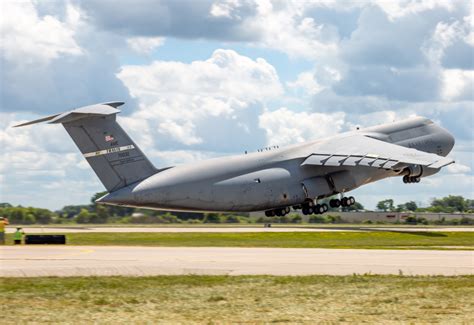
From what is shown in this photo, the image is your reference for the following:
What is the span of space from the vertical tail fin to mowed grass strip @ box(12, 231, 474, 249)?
3.47 m

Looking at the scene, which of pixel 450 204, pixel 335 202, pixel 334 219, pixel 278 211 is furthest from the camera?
pixel 450 204

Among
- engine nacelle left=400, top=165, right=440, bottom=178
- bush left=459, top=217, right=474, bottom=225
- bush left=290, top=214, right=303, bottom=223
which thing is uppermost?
engine nacelle left=400, top=165, right=440, bottom=178

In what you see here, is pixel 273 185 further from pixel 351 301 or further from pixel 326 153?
pixel 351 301

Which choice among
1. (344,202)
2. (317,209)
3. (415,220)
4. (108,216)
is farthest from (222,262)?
(415,220)

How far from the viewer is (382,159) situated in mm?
50688

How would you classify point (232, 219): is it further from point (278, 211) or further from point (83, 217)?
point (278, 211)

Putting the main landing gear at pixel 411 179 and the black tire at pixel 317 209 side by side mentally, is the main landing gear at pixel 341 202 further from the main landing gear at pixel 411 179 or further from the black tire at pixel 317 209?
the main landing gear at pixel 411 179

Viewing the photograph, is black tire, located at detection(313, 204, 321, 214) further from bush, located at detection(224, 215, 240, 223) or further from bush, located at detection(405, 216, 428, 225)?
bush, located at detection(405, 216, 428, 225)

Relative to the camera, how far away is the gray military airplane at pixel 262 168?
46000 millimetres

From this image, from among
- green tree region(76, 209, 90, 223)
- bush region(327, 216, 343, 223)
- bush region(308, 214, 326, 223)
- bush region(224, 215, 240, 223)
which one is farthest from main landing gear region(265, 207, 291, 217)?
bush region(327, 216, 343, 223)

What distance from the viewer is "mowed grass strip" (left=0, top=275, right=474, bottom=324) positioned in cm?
1634

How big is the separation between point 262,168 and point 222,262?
2427 cm

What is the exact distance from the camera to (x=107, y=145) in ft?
151

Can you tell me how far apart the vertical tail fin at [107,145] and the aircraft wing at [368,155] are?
12.5 meters
